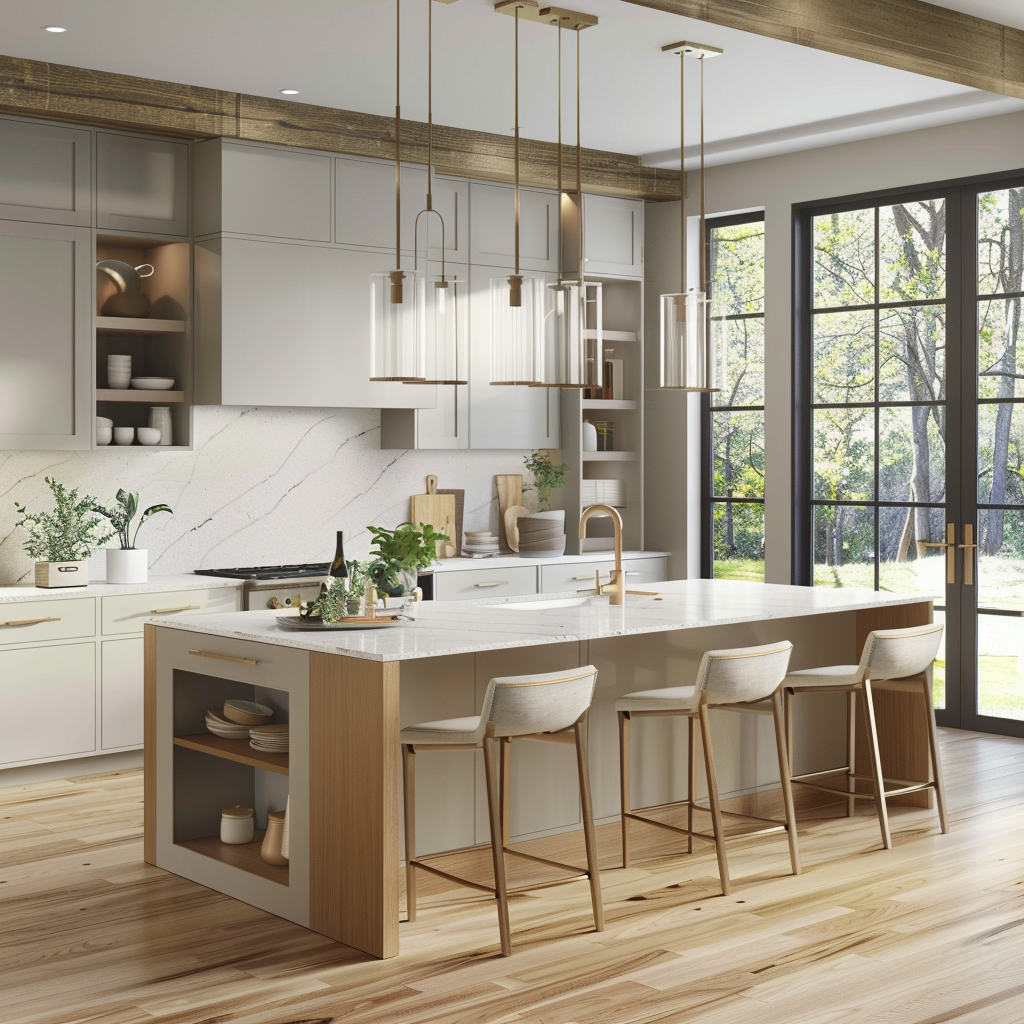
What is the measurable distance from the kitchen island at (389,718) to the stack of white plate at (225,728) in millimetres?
55

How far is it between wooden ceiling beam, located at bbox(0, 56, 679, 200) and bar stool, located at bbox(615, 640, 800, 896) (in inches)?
127

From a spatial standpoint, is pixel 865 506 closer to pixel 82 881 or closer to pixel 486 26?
pixel 486 26

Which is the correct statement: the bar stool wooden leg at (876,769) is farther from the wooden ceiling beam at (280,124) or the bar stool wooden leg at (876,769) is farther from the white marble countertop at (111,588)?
the wooden ceiling beam at (280,124)

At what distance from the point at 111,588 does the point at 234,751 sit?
191cm

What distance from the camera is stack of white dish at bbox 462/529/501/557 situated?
7.21 metres

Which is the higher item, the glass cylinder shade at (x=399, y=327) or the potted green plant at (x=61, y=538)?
the glass cylinder shade at (x=399, y=327)

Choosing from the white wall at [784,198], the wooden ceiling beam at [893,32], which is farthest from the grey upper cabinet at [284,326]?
the wooden ceiling beam at [893,32]

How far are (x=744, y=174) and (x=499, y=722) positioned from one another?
4614 millimetres

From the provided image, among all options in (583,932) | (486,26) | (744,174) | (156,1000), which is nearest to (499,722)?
A: (583,932)

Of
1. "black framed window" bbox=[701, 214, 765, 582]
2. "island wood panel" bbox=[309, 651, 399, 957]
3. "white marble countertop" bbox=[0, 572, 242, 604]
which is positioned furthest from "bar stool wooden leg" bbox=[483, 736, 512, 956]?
"black framed window" bbox=[701, 214, 765, 582]

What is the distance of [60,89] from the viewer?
18.2ft

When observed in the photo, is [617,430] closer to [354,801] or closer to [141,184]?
[141,184]

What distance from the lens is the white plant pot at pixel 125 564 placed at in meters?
5.94

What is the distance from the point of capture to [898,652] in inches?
184
